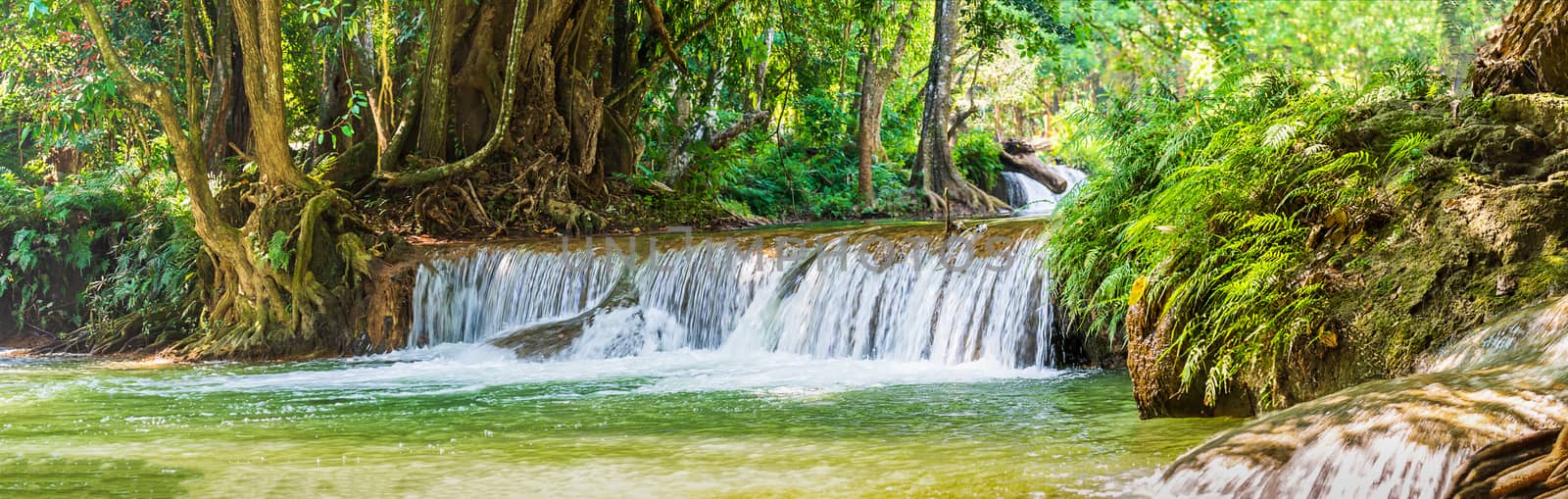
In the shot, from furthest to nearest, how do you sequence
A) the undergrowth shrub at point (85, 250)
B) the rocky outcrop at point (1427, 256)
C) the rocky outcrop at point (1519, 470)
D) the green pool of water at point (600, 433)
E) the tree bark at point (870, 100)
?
the tree bark at point (870, 100)
the undergrowth shrub at point (85, 250)
the rocky outcrop at point (1427, 256)
the green pool of water at point (600, 433)
the rocky outcrop at point (1519, 470)

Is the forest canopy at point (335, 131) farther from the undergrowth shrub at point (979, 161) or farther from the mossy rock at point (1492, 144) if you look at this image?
the undergrowth shrub at point (979, 161)

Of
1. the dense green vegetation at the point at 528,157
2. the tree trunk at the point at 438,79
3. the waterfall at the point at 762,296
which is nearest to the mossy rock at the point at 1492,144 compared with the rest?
the dense green vegetation at the point at 528,157

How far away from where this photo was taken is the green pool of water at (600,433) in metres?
4.49

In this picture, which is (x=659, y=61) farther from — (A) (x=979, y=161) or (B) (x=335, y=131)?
(A) (x=979, y=161)

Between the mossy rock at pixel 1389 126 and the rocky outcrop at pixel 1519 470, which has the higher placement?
the mossy rock at pixel 1389 126

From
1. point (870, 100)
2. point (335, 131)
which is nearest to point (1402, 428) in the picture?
point (335, 131)

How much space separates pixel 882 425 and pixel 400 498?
2.31m

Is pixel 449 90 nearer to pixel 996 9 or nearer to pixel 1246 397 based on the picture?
pixel 996 9

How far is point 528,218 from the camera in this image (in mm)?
12797

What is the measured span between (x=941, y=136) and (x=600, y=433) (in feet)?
43.9

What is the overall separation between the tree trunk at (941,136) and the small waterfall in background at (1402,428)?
43.9ft

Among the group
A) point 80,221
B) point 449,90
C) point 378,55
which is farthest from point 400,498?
point 378,55

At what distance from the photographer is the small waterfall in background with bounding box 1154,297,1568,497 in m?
3.35

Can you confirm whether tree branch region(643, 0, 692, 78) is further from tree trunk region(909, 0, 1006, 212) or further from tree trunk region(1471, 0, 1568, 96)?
tree trunk region(1471, 0, 1568, 96)
